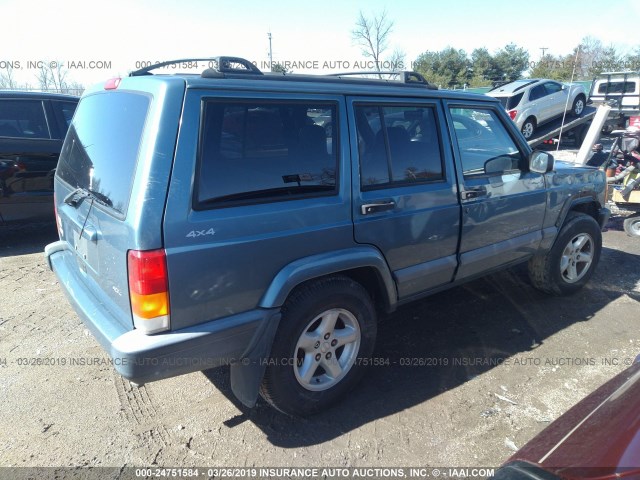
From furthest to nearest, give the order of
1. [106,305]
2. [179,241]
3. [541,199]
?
[541,199]
[106,305]
[179,241]

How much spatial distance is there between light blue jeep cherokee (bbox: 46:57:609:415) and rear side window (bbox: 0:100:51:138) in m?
3.04

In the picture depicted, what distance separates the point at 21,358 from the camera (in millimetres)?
3375

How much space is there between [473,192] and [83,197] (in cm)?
260

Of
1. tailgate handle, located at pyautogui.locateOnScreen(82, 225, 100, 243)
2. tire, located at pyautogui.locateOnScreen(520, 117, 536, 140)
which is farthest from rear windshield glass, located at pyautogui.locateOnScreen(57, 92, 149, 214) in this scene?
tire, located at pyautogui.locateOnScreen(520, 117, 536, 140)

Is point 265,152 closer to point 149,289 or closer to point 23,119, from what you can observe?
point 149,289

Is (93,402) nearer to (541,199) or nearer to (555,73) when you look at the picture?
(541,199)

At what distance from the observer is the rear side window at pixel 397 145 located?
112 inches

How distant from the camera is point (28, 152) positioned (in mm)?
5500

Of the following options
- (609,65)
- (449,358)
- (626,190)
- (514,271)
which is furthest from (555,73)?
(449,358)

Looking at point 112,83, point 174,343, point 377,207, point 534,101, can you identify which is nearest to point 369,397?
point 377,207

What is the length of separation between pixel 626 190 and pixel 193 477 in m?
7.01

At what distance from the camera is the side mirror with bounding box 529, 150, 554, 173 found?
3646 millimetres

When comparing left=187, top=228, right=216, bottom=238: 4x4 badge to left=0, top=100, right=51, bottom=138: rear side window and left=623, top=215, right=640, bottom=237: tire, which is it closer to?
left=0, top=100, right=51, bottom=138: rear side window

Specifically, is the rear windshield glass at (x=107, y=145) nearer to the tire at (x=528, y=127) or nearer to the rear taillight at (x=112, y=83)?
the rear taillight at (x=112, y=83)
